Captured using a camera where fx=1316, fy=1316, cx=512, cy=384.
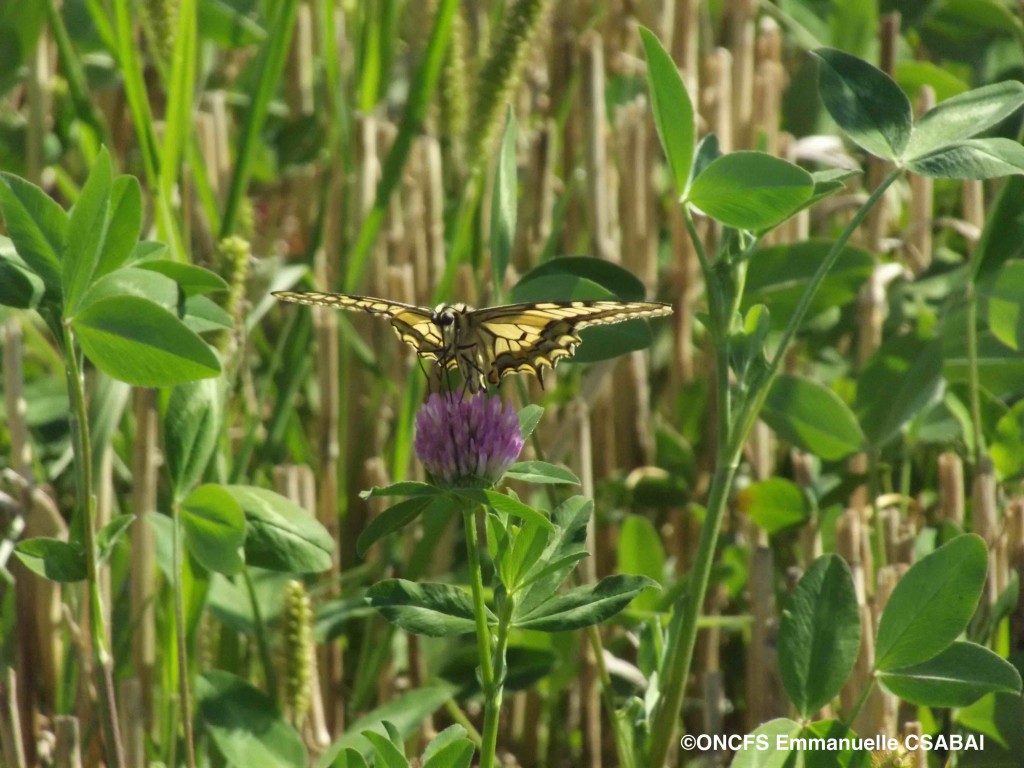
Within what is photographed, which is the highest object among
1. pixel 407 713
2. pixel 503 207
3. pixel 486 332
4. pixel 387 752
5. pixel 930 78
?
pixel 930 78

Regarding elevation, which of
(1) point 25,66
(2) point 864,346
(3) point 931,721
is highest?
(1) point 25,66

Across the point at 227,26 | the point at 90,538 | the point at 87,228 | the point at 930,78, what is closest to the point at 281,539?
the point at 90,538

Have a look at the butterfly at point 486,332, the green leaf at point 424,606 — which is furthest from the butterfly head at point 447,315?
the green leaf at point 424,606

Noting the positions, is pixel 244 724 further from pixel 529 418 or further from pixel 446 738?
pixel 529 418

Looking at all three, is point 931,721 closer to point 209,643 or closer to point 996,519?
point 996,519

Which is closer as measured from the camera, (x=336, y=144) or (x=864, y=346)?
(x=864, y=346)

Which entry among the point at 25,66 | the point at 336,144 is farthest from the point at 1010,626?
the point at 25,66

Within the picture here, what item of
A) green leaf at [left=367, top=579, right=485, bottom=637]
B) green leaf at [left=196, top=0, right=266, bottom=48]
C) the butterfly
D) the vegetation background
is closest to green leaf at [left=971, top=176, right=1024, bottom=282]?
the vegetation background

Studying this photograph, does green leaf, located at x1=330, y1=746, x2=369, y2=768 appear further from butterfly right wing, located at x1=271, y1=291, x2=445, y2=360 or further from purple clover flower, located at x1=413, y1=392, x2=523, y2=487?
butterfly right wing, located at x1=271, y1=291, x2=445, y2=360
